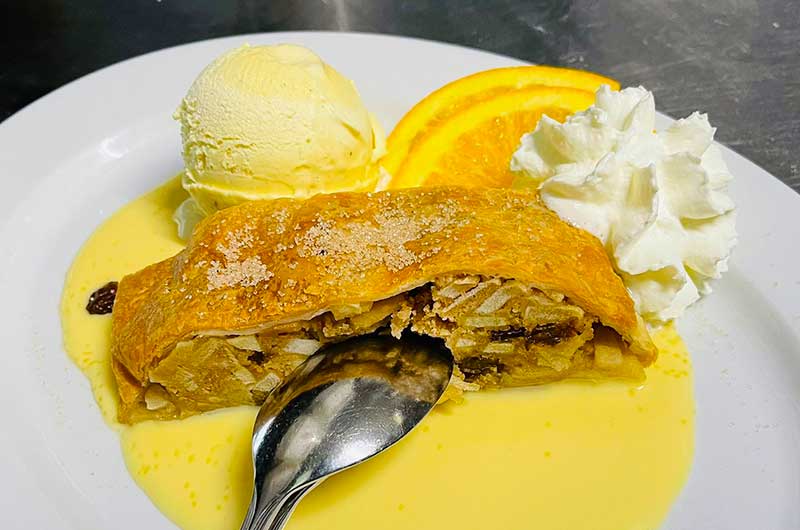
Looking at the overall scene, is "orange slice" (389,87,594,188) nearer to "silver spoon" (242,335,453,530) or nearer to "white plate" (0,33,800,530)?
"white plate" (0,33,800,530)

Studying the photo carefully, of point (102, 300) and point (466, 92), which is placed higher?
point (466, 92)

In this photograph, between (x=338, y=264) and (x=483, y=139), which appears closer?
(x=338, y=264)

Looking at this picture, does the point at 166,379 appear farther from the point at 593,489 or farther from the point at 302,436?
the point at 593,489

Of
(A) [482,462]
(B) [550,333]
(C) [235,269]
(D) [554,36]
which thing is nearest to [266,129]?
(C) [235,269]

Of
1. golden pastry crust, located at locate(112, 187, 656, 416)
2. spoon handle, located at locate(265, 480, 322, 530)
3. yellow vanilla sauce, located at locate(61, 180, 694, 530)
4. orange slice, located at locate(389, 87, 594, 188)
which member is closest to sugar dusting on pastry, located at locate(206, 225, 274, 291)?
golden pastry crust, located at locate(112, 187, 656, 416)

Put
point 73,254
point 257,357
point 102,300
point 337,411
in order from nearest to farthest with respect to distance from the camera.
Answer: point 337,411
point 257,357
point 102,300
point 73,254

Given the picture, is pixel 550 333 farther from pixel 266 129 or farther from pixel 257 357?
pixel 266 129

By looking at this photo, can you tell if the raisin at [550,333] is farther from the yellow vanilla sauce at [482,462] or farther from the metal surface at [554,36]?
the metal surface at [554,36]
